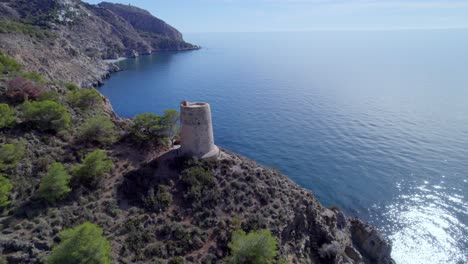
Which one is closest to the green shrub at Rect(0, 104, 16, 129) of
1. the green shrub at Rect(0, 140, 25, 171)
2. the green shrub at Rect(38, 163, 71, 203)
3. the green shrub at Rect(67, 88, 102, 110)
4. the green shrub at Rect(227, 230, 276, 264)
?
the green shrub at Rect(0, 140, 25, 171)

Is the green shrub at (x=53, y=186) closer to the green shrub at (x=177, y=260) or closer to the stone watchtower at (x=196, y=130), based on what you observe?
the green shrub at (x=177, y=260)

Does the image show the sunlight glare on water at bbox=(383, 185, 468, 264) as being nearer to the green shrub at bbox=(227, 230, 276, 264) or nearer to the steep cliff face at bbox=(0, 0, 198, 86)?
the green shrub at bbox=(227, 230, 276, 264)

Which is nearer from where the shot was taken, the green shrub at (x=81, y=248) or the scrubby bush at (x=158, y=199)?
the green shrub at (x=81, y=248)

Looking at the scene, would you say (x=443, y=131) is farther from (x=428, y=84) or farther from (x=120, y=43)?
(x=120, y=43)

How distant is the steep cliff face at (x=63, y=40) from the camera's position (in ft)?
249

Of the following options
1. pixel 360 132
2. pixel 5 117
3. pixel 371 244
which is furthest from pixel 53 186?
pixel 360 132

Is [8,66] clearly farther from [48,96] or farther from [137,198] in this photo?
[137,198]

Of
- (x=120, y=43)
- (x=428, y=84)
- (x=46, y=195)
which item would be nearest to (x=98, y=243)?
(x=46, y=195)

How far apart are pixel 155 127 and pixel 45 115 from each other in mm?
11374

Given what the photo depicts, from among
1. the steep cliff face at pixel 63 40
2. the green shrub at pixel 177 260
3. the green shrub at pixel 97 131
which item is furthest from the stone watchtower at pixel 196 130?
the steep cliff face at pixel 63 40

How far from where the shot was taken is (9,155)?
90.9 feet

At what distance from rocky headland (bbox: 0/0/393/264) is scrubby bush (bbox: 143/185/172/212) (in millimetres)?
93

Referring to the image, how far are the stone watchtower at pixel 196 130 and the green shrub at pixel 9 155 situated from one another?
15182mm

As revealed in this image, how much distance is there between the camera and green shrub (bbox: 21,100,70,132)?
109 feet
